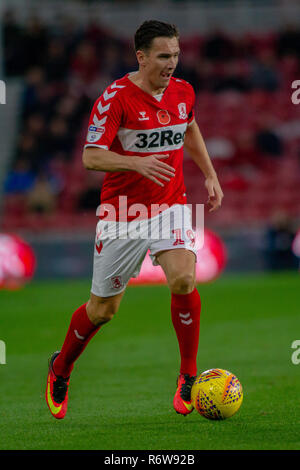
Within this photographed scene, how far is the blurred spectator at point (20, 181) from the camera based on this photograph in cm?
1819

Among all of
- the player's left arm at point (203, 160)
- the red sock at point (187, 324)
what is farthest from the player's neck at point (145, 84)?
the red sock at point (187, 324)

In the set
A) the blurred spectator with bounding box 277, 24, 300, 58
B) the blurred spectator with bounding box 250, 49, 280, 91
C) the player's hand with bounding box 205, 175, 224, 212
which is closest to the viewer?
the player's hand with bounding box 205, 175, 224, 212

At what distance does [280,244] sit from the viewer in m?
16.0

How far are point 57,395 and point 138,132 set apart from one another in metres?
1.81

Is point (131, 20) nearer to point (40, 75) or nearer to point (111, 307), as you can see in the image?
point (40, 75)

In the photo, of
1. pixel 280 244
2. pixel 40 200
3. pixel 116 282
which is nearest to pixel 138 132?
pixel 116 282

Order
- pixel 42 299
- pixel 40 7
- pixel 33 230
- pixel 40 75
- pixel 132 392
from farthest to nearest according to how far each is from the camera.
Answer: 1. pixel 40 7
2. pixel 40 75
3. pixel 33 230
4. pixel 42 299
5. pixel 132 392

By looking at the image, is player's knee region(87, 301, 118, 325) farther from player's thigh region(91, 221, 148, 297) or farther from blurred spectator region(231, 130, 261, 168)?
blurred spectator region(231, 130, 261, 168)

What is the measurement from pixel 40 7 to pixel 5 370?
54.9 feet

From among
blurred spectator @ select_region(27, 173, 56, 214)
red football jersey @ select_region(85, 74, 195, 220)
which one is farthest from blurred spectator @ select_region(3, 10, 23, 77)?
red football jersey @ select_region(85, 74, 195, 220)

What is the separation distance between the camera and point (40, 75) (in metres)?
21.0

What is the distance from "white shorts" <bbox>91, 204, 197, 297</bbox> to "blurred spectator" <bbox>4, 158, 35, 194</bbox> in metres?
12.8

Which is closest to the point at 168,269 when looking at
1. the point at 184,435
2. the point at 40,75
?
the point at 184,435

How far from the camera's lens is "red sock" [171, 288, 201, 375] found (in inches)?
219
